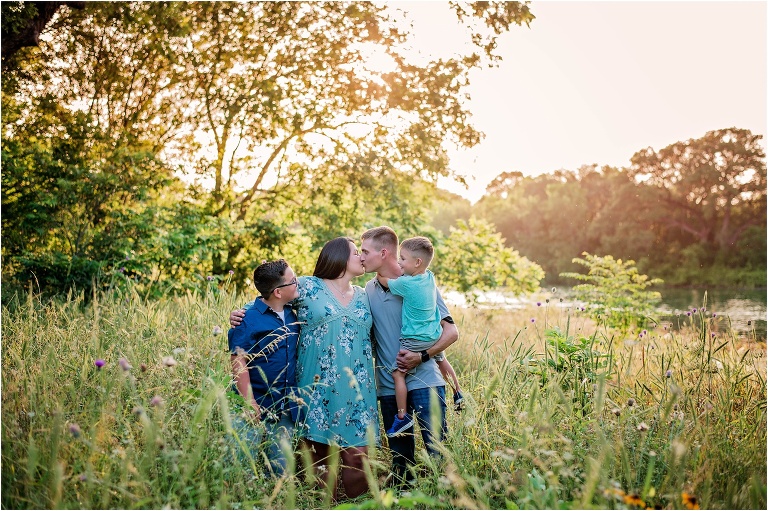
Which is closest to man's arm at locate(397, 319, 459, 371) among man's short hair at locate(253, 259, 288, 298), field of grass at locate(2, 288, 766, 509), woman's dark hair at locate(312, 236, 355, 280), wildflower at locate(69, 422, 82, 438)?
field of grass at locate(2, 288, 766, 509)

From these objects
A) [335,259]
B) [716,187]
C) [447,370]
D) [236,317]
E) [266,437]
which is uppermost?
[716,187]

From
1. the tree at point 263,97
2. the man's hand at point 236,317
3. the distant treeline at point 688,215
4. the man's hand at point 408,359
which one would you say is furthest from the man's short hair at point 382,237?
the distant treeline at point 688,215

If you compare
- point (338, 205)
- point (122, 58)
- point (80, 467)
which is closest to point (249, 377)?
point (80, 467)

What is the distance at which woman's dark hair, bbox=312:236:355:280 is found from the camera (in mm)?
3838

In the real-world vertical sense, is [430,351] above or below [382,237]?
below

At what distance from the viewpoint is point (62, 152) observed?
27.5 ft

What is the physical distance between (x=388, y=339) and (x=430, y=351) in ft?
1.01

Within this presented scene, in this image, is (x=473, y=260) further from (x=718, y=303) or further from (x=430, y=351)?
(x=718, y=303)

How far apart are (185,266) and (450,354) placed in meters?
4.32

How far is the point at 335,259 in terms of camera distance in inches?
151

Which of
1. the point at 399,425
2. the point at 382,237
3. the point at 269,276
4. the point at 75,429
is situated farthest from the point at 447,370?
the point at 75,429

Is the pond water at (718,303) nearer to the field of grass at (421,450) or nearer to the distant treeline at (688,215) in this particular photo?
the distant treeline at (688,215)

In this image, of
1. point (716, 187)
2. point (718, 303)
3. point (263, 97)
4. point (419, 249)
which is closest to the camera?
point (419, 249)

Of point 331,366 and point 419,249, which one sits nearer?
point 331,366
